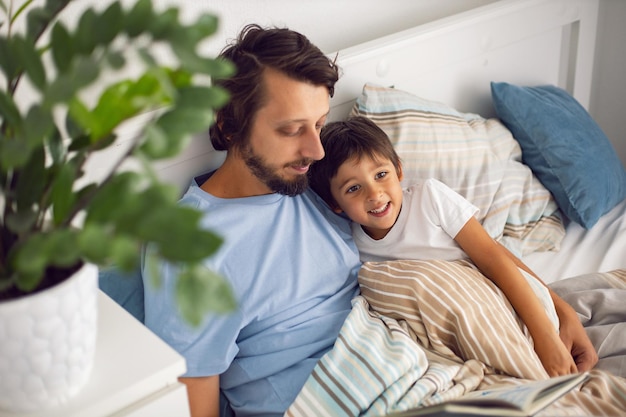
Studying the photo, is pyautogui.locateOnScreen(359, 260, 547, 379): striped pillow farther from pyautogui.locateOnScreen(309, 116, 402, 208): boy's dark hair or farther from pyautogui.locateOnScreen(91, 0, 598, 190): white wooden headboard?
pyautogui.locateOnScreen(91, 0, 598, 190): white wooden headboard

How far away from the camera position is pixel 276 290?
1159 millimetres

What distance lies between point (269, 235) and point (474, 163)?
641 mm

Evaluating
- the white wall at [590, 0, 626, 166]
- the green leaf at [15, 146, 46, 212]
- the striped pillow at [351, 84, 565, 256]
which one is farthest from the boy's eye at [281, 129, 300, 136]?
the white wall at [590, 0, 626, 166]

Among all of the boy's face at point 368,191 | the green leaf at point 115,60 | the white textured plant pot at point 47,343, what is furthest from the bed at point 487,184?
the green leaf at point 115,60

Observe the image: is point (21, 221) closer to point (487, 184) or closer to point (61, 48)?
point (61, 48)

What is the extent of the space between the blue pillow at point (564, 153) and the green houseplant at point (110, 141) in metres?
1.35

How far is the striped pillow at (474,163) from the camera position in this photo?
1.52 meters

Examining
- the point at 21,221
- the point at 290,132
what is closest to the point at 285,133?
the point at 290,132

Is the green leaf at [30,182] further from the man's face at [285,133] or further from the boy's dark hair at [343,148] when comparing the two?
the boy's dark hair at [343,148]

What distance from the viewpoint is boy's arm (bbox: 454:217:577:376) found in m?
1.21

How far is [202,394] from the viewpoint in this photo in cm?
106

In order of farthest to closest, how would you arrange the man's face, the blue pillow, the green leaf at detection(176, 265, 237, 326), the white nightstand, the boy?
1. the blue pillow
2. the boy
3. the man's face
4. the white nightstand
5. the green leaf at detection(176, 265, 237, 326)

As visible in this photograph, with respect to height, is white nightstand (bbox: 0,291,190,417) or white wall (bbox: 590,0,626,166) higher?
white nightstand (bbox: 0,291,190,417)

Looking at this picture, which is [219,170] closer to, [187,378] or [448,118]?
[187,378]
